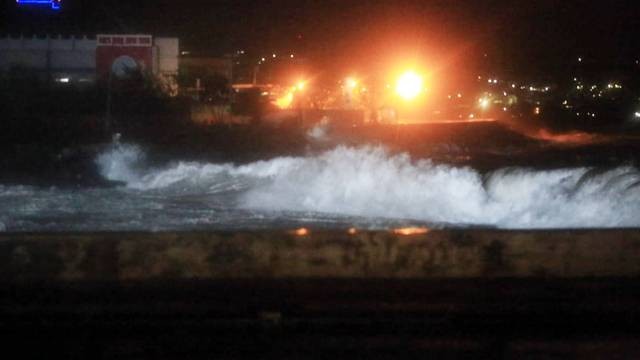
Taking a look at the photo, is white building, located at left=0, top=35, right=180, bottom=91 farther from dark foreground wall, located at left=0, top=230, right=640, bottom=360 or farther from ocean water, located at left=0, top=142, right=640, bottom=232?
dark foreground wall, located at left=0, top=230, right=640, bottom=360

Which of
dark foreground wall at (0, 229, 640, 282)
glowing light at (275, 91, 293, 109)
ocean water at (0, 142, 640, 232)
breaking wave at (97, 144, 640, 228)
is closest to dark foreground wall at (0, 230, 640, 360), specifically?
dark foreground wall at (0, 229, 640, 282)

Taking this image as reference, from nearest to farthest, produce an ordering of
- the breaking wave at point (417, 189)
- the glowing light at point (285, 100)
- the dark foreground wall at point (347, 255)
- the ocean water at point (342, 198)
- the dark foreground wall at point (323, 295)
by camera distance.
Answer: the dark foreground wall at point (323, 295) < the dark foreground wall at point (347, 255) < the ocean water at point (342, 198) < the breaking wave at point (417, 189) < the glowing light at point (285, 100)

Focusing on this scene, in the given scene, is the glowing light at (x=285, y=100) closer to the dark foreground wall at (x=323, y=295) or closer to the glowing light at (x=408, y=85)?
the glowing light at (x=408, y=85)

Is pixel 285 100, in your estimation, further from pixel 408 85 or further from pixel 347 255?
pixel 347 255

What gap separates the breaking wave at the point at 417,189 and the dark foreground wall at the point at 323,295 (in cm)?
1283

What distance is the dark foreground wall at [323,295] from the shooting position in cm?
912

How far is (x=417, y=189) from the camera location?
30703 millimetres

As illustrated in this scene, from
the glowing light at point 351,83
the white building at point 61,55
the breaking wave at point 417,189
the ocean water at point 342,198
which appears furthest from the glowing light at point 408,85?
the glowing light at point 351,83

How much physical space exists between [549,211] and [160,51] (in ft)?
118

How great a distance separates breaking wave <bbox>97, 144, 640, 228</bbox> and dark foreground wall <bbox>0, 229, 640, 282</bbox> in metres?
12.6

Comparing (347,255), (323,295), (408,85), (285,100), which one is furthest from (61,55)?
(323,295)

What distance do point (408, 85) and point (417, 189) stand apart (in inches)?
982

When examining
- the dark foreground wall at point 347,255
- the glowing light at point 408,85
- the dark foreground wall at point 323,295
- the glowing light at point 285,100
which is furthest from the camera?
the glowing light at point 285,100

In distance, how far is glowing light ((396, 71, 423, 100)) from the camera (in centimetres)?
5472
